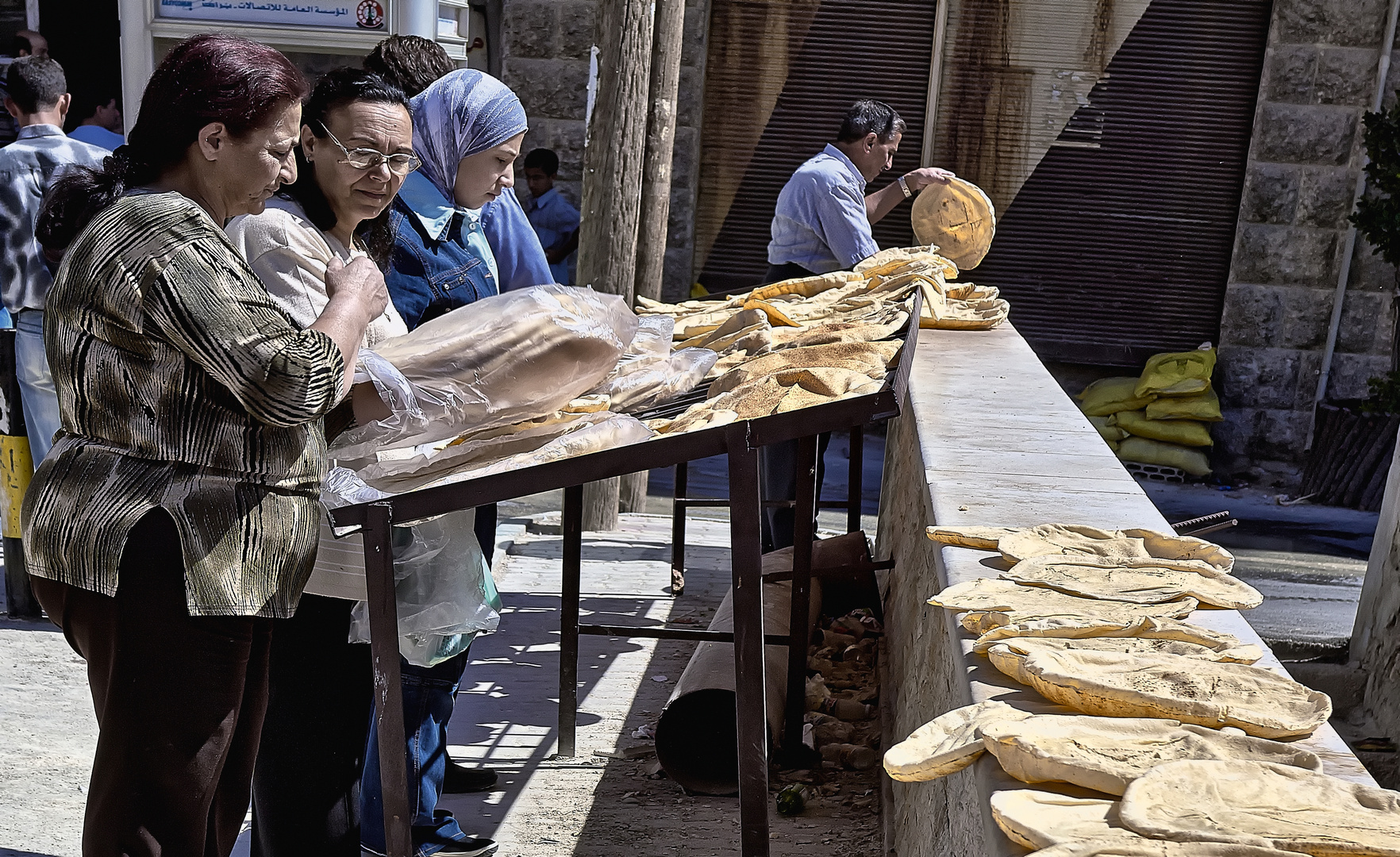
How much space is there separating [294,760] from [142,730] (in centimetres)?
51

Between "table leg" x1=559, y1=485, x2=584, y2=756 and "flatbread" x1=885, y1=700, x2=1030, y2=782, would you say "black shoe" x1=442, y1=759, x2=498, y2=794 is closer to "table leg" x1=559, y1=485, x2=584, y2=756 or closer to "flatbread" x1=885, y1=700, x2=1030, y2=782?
"table leg" x1=559, y1=485, x2=584, y2=756

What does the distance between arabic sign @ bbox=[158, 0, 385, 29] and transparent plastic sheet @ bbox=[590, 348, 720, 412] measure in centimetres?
250

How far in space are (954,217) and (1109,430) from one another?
3.33 metres

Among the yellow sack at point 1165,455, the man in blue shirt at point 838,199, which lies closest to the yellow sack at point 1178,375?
the yellow sack at point 1165,455

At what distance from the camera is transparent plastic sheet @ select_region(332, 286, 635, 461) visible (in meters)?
2.09

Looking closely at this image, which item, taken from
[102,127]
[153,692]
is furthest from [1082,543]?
[102,127]

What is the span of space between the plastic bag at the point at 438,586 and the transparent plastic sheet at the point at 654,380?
0.41m

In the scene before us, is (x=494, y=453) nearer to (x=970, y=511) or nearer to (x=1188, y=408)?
(x=970, y=511)

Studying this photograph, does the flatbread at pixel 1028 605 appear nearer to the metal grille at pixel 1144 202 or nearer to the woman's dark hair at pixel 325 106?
the woman's dark hair at pixel 325 106

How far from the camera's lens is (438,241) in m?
2.65

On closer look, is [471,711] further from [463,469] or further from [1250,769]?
[1250,769]

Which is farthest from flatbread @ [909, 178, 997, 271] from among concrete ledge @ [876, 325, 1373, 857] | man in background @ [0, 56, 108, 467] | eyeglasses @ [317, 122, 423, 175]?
eyeglasses @ [317, 122, 423, 175]

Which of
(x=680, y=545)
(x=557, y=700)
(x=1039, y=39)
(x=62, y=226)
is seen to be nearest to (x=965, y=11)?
(x=1039, y=39)

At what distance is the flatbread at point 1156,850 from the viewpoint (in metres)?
1.15
